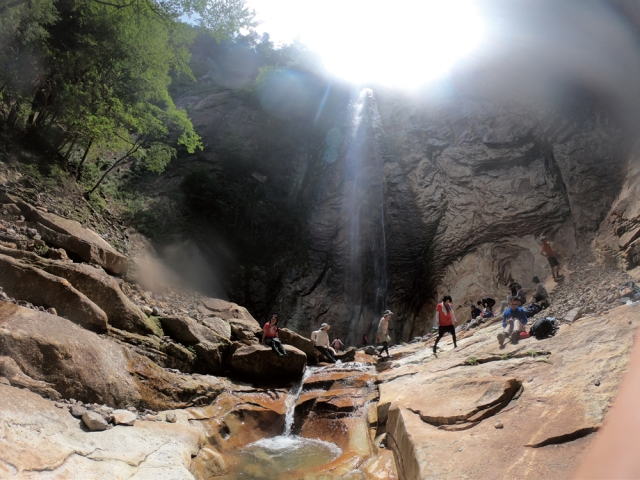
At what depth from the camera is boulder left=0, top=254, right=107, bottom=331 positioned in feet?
19.6

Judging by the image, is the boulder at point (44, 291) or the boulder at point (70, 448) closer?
the boulder at point (70, 448)

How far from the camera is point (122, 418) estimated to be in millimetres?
4840

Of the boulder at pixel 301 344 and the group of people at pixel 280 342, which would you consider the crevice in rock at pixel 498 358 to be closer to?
the group of people at pixel 280 342

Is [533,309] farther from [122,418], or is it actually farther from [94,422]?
[94,422]

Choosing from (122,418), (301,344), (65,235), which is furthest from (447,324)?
(65,235)

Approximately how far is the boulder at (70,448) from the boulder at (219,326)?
196 inches

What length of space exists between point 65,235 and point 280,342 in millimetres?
5666

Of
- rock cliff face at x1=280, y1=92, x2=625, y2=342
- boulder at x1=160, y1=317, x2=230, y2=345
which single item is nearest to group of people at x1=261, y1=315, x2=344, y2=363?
boulder at x1=160, y1=317, x2=230, y2=345

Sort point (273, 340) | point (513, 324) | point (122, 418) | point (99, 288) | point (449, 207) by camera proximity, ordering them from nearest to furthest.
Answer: point (122, 418) < point (99, 288) < point (513, 324) < point (273, 340) < point (449, 207)

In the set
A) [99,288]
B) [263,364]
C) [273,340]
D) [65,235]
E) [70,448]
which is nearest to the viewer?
[70,448]

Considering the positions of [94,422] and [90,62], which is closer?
[94,422]

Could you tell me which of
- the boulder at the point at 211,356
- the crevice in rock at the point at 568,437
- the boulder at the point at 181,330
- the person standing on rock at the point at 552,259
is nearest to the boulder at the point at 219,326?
the boulder at the point at 211,356

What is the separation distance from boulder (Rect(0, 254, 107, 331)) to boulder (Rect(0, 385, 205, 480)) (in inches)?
85.8

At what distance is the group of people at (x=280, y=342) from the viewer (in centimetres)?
940
